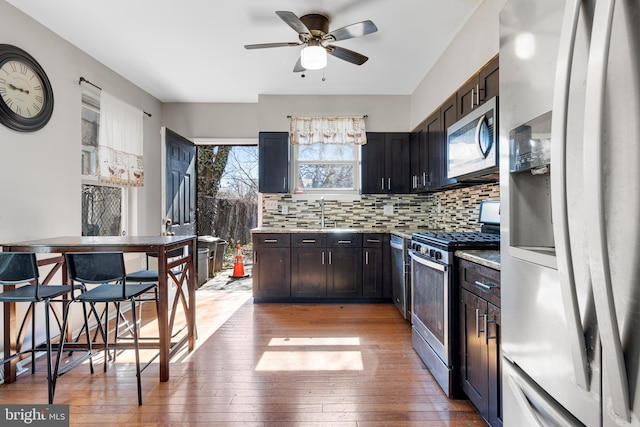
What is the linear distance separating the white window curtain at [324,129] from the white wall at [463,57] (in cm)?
85

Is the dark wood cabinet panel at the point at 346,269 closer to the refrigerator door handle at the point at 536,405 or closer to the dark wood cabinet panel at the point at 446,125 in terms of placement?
the dark wood cabinet panel at the point at 446,125

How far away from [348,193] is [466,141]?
2088 mm

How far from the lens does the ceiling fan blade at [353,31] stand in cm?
223

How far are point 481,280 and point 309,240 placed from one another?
235cm

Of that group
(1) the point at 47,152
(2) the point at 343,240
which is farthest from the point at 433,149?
(1) the point at 47,152

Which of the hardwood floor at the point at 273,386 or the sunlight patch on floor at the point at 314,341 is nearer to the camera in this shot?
the hardwood floor at the point at 273,386

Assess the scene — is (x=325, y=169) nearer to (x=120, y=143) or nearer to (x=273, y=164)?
(x=273, y=164)

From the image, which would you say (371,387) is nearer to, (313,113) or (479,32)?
(479,32)

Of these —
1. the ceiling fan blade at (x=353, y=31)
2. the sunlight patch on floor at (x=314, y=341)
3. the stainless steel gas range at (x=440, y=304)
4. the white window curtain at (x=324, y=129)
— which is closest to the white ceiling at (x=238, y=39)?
the ceiling fan blade at (x=353, y=31)

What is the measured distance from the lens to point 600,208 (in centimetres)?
59

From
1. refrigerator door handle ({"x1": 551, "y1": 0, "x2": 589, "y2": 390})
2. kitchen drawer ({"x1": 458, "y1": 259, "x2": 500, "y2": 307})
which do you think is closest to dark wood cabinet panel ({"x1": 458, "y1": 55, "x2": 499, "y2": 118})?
kitchen drawer ({"x1": 458, "y1": 259, "x2": 500, "y2": 307})

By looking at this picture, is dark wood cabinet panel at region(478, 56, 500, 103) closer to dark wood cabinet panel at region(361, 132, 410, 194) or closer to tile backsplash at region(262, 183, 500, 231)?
dark wood cabinet panel at region(361, 132, 410, 194)

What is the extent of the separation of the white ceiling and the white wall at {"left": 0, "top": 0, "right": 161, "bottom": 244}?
0.14 m

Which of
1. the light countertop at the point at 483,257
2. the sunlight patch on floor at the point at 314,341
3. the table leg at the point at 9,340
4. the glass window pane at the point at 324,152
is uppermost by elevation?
the glass window pane at the point at 324,152
